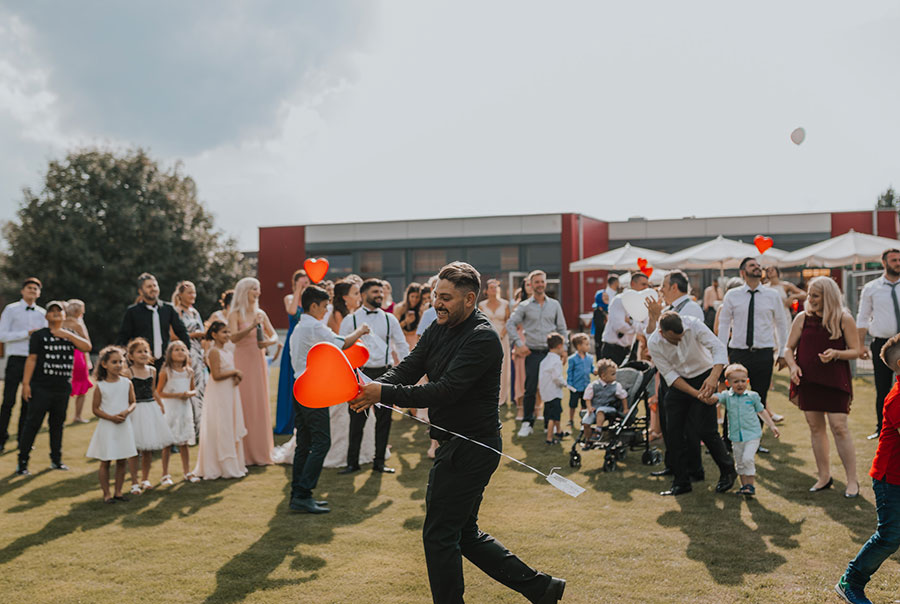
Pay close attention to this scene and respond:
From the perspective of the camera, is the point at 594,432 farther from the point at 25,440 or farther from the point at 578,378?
the point at 25,440

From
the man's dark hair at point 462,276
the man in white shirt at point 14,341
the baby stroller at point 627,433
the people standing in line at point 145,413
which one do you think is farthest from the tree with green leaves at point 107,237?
the man's dark hair at point 462,276

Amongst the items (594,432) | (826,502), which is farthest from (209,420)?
(826,502)

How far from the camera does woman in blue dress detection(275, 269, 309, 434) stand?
905cm

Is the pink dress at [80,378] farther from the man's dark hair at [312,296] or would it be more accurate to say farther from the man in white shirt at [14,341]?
the man's dark hair at [312,296]

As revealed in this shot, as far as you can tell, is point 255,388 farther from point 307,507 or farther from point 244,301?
point 307,507

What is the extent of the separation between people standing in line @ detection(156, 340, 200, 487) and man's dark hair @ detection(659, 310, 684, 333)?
4.69 metres

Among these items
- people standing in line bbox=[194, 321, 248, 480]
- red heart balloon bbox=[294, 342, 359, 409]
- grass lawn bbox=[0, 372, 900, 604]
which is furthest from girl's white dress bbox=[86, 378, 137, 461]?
red heart balloon bbox=[294, 342, 359, 409]

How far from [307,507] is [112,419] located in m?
1.98

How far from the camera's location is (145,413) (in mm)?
6961

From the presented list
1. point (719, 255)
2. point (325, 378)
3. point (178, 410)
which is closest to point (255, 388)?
point (178, 410)

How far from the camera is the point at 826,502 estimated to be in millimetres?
6008

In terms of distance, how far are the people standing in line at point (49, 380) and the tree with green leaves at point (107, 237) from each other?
21831 millimetres

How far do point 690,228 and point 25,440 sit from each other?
3003cm

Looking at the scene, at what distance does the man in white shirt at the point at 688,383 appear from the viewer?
6.25 m
